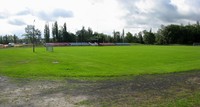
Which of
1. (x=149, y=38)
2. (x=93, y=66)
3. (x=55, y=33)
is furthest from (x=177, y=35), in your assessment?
(x=93, y=66)

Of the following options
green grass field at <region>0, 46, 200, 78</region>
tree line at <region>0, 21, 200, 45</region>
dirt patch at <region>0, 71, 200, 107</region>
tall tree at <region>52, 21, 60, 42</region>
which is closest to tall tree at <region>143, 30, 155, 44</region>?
tree line at <region>0, 21, 200, 45</region>

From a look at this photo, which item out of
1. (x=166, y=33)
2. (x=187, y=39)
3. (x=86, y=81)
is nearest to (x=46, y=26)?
(x=166, y=33)

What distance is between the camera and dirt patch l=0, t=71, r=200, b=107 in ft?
41.3

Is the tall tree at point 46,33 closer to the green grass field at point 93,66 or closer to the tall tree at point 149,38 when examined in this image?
the tall tree at point 149,38

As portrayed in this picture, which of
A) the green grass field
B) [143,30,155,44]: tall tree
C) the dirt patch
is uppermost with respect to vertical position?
[143,30,155,44]: tall tree

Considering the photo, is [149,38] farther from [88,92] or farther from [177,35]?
[88,92]

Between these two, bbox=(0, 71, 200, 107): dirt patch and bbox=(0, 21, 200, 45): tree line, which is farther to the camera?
bbox=(0, 21, 200, 45): tree line

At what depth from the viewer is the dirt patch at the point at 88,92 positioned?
12.6 m

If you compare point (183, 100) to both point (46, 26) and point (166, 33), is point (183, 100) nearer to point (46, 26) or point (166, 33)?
point (166, 33)

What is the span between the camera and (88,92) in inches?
583

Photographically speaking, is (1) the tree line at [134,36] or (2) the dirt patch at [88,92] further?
(1) the tree line at [134,36]

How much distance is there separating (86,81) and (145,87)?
4356 millimetres

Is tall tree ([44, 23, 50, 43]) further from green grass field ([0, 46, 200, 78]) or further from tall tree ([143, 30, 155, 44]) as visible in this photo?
green grass field ([0, 46, 200, 78])

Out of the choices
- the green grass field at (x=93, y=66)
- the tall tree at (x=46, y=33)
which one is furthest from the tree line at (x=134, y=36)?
the green grass field at (x=93, y=66)
